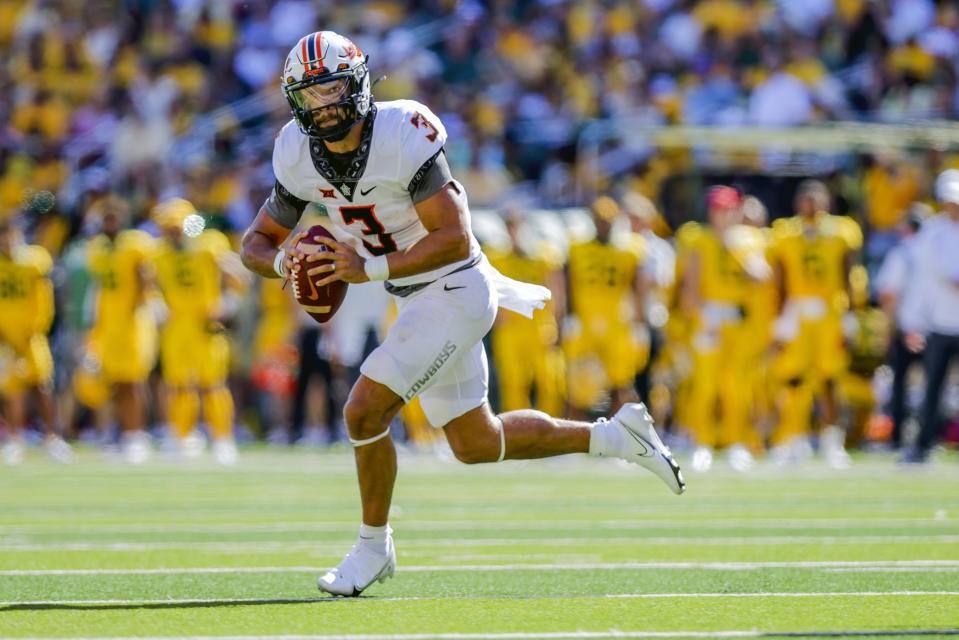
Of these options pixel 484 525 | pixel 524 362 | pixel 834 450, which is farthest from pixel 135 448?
pixel 484 525

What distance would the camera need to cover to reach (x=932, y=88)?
15.1 meters

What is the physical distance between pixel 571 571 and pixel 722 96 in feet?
35.9

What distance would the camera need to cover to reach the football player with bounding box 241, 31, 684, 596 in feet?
16.2

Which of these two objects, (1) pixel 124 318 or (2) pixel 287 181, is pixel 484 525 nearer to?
(2) pixel 287 181

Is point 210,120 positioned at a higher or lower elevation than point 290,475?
higher

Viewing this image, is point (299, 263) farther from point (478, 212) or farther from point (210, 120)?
point (210, 120)

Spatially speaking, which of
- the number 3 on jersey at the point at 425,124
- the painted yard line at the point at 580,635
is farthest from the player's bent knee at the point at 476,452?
the painted yard line at the point at 580,635

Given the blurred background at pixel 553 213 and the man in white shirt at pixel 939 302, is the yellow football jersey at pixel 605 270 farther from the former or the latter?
the man in white shirt at pixel 939 302

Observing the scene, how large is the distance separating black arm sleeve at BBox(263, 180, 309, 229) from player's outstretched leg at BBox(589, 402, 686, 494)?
1291 mm

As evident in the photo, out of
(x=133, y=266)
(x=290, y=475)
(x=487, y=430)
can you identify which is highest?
(x=487, y=430)

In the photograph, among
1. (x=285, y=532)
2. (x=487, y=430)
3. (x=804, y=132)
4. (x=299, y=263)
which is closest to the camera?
(x=299, y=263)

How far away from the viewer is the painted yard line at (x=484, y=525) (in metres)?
7.10

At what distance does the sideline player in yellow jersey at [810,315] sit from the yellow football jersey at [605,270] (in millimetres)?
1140

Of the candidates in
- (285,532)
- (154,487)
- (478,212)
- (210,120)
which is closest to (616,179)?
(478,212)
